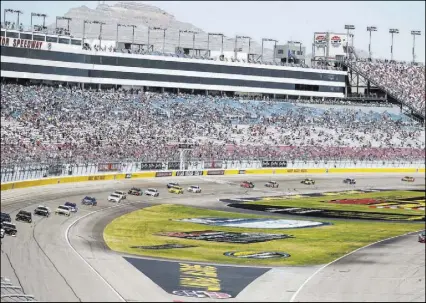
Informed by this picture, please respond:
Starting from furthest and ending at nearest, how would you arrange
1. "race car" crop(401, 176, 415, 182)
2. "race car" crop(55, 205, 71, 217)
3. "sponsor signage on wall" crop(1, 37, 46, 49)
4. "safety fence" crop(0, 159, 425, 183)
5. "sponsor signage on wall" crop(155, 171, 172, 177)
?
"race car" crop(401, 176, 415, 182)
"sponsor signage on wall" crop(1, 37, 46, 49)
"sponsor signage on wall" crop(155, 171, 172, 177)
"safety fence" crop(0, 159, 425, 183)
"race car" crop(55, 205, 71, 217)

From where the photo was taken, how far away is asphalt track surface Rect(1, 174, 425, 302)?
52.1 m

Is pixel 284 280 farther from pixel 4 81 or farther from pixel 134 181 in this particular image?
pixel 4 81

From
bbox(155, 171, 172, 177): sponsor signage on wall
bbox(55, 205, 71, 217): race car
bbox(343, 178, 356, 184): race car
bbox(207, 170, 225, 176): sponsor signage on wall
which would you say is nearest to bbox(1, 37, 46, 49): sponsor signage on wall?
bbox(155, 171, 172, 177): sponsor signage on wall

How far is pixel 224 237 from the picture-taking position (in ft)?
258

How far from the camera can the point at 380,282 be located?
194 feet

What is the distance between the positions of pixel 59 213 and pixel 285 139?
225 feet

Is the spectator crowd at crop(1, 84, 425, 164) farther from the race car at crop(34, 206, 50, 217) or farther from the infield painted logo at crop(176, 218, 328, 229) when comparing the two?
the infield painted logo at crop(176, 218, 328, 229)

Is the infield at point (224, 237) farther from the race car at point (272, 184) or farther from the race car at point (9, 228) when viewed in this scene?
the race car at point (272, 184)

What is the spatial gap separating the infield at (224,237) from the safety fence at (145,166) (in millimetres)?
13563

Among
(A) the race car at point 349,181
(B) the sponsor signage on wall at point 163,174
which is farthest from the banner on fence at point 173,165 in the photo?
(A) the race car at point 349,181

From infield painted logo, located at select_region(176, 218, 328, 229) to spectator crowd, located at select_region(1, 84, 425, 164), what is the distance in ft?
72.5

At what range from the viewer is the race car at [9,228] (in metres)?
65.2

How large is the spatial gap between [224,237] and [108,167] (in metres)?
36.0

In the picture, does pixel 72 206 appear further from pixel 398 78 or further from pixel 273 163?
pixel 398 78
